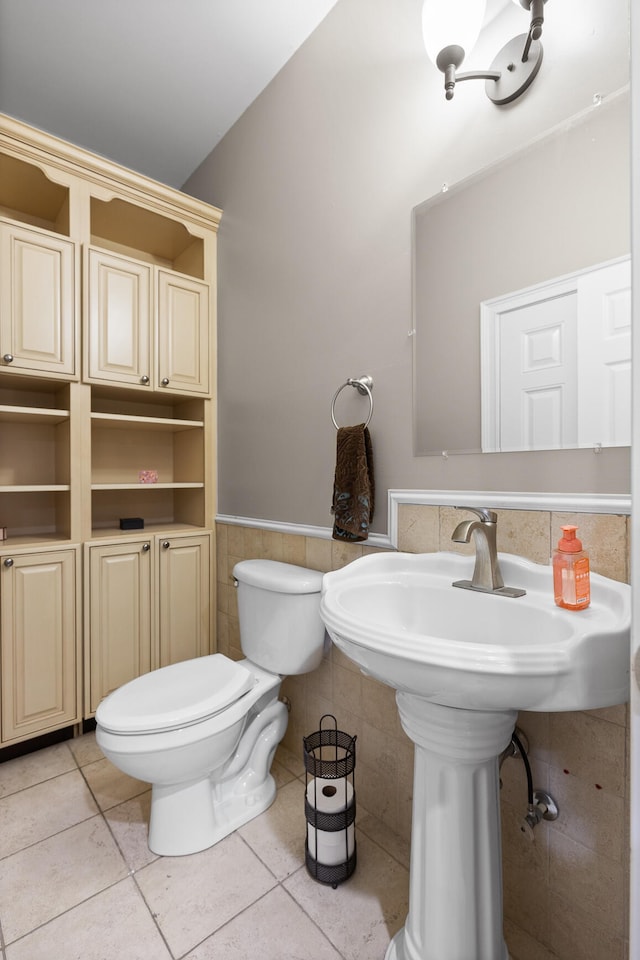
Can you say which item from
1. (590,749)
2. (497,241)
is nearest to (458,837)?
(590,749)

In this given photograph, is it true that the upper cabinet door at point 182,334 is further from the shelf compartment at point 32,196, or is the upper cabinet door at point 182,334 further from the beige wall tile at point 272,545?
the beige wall tile at point 272,545

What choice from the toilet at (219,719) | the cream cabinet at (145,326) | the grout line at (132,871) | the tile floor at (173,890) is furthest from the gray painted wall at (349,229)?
the grout line at (132,871)

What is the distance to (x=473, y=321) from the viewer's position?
3.90ft

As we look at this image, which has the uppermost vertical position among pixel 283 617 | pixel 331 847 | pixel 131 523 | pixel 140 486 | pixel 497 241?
pixel 497 241

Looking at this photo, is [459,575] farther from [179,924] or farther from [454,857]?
[179,924]

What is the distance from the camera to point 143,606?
199 cm

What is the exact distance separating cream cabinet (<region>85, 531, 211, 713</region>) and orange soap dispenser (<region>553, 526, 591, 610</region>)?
1.62 meters

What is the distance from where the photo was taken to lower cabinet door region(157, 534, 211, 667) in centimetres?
204

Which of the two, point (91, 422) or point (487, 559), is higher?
point (91, 422)

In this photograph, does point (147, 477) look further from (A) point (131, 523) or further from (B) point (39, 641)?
(B) point (39, 641)

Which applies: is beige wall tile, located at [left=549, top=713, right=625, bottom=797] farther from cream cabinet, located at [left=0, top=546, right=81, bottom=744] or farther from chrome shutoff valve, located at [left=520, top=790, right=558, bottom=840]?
cream cabinet, located at [left=0, top=546, right=81, bottom=744]

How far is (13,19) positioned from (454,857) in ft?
8.88

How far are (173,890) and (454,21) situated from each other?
2.27 metres

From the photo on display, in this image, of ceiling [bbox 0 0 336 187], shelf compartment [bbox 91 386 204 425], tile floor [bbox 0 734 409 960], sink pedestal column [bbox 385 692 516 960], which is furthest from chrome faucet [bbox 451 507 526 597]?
ceiling [bbox 0 0 336 187]
